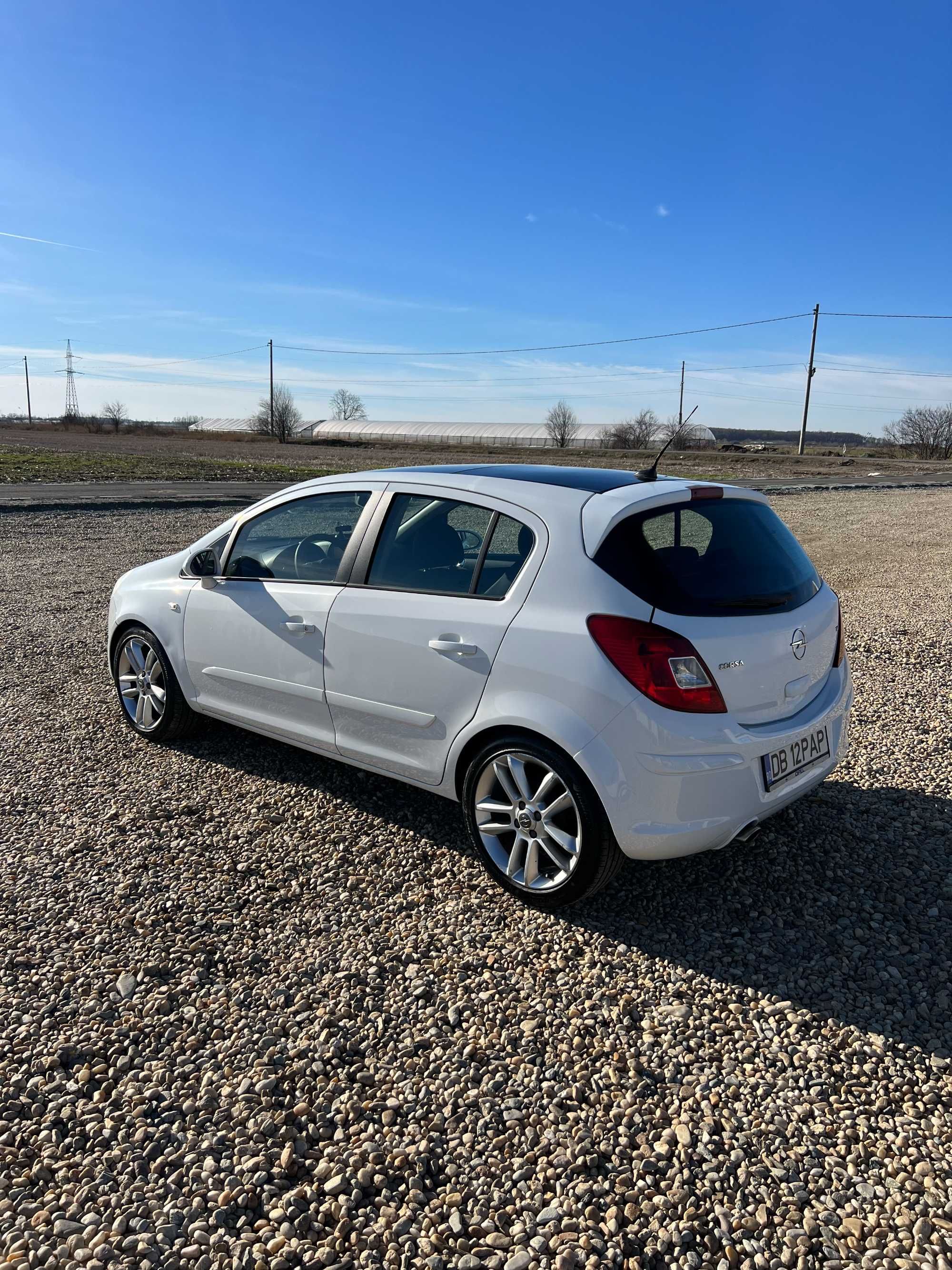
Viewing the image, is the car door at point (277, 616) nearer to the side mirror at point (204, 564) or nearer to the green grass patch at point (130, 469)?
the side mirror at point (204, 564)

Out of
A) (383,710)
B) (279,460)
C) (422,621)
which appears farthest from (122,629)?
(279,460)

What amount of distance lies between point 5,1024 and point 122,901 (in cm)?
72

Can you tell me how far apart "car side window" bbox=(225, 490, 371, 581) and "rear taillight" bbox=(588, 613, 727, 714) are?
4.91 feet

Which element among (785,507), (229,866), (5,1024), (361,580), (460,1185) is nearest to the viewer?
(460,1185)

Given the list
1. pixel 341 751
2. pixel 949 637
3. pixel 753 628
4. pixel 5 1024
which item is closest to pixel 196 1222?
pixel 5 1024

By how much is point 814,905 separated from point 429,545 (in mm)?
2164

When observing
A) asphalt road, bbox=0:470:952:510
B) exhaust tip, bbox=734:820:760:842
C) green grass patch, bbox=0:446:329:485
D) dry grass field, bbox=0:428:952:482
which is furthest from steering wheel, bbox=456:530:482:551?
green grass patch, bbox=0:446:329:485

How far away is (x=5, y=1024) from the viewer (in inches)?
114

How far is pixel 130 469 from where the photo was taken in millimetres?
30656

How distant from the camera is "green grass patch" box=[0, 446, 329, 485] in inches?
1035

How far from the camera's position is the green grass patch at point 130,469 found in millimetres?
26297

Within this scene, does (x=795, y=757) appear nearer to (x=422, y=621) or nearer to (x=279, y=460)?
(x=422, y=621)

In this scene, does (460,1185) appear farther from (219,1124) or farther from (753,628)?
(753,628)

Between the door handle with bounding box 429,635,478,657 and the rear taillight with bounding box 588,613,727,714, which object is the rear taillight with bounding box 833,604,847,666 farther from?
the door handle with bounding box 429,635,478,657
